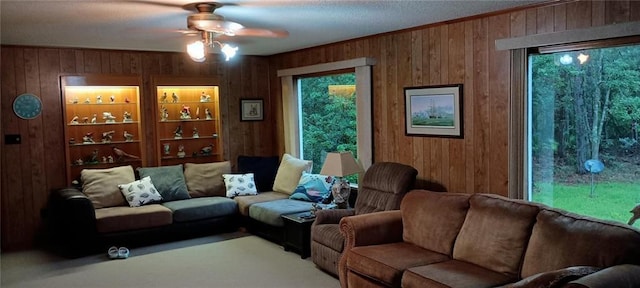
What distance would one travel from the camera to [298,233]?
5.10 meters

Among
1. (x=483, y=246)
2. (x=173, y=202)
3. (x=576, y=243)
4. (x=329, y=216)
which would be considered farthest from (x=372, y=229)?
(x=173, y=202)

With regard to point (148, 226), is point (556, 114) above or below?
above

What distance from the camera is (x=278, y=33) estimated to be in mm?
5191

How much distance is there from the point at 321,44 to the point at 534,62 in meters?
2.72

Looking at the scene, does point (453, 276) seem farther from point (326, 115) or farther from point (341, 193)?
point (326, 115)

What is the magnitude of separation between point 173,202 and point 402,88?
296 cm

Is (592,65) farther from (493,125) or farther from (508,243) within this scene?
(508,243)

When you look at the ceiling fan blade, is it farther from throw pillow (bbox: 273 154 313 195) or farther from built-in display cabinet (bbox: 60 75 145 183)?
built-in display cabinet (bbox: 60 75 145 183)

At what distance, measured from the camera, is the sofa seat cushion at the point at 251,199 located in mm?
6020

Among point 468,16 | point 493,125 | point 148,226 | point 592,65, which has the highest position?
point 468,16

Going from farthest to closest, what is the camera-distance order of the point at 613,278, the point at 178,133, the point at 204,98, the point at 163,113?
the point at 204,98 < the point at 178,133 < the point at 163,113 < the point at 613,278

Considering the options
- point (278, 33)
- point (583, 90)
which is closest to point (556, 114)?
point (583, 90)

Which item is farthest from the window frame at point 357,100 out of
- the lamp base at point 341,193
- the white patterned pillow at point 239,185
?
the white patterned pillow at point 239,185

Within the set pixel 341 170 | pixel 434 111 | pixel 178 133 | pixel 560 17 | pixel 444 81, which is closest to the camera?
pixel 560 17
